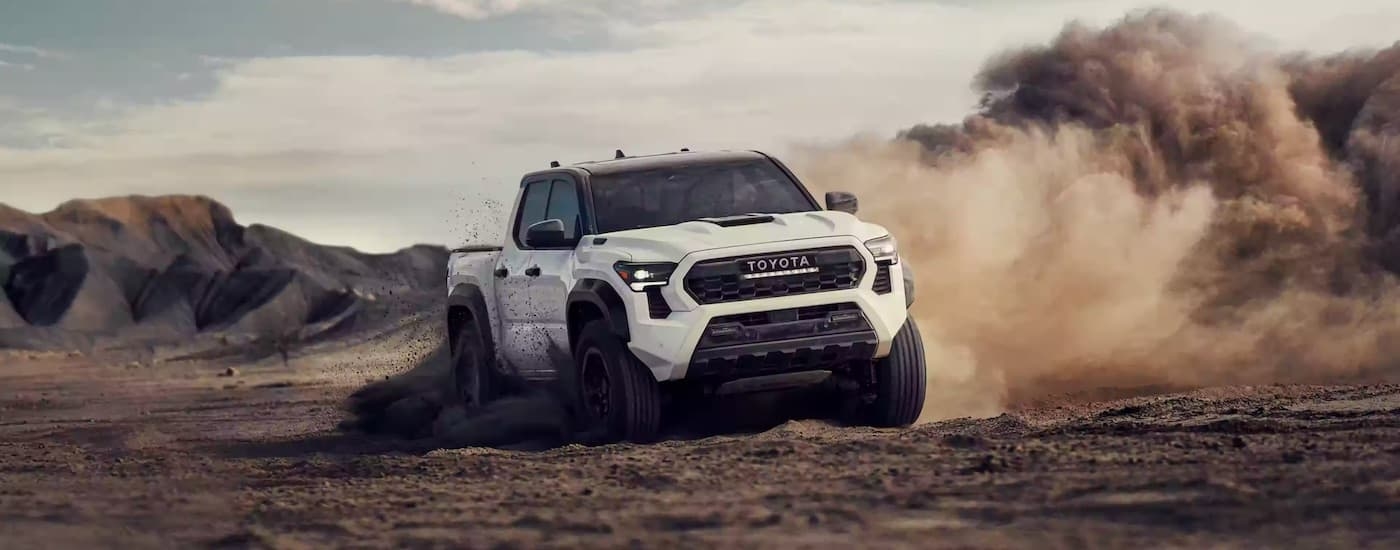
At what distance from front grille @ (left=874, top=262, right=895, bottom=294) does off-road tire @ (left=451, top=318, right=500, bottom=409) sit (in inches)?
128

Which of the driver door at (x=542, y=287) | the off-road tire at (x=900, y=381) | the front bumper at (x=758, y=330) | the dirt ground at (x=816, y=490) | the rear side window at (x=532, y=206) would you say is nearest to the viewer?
the dirt ground at (x=816, y=490)

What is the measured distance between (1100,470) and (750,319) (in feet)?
9.70

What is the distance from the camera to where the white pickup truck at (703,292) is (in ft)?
34.7

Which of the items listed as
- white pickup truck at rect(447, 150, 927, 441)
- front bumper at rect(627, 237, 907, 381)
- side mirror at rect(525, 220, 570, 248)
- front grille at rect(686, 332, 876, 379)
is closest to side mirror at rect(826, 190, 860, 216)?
white pickup truck at rect(447, 150, 927, 441)

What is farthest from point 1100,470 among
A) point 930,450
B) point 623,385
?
point 623,385

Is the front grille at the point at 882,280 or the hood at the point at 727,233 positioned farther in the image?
the front grille at the point at 882,280

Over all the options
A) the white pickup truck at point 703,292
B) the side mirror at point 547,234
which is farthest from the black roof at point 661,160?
the side mirror at point 547,234

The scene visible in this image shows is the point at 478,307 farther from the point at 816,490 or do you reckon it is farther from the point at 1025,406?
the point at 816,490

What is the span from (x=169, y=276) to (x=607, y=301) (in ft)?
406

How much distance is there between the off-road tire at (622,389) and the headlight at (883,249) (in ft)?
5.04

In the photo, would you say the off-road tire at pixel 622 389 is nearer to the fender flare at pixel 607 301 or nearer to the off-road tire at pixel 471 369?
the fender flare at pixel 607 301

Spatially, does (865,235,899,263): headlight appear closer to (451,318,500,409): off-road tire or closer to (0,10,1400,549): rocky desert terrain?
(0,10,1400,549): rocky desert terrain

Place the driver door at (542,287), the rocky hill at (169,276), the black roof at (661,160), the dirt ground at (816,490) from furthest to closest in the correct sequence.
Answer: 1. the rocky hill at (169,276)
2. the black roof at (661,160)
3. the driver door at (542,287)
4. the dirt ground at (816,490)

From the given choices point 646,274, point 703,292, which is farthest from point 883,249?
point 646,274
